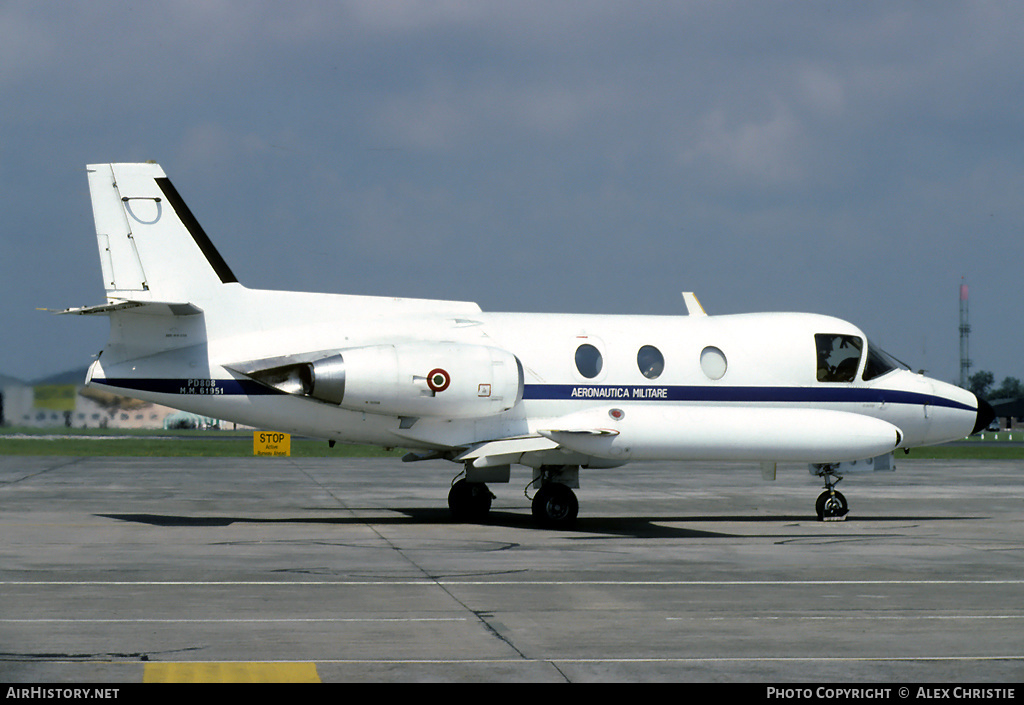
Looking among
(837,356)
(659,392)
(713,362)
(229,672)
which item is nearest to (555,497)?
(659,392)

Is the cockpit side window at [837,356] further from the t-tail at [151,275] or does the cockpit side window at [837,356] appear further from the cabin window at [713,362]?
the t-tail at [151,275]

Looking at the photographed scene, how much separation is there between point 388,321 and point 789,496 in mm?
13052

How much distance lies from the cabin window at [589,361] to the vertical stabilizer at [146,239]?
20.9ft

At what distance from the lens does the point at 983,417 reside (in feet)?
73.9

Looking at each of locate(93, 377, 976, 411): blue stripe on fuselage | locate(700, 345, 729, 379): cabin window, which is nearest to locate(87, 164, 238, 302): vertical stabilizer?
locate(93, 377, 976, 411): blue stripe on fuselage

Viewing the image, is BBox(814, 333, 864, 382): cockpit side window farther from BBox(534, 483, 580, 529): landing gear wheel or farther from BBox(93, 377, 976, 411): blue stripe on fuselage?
BBox(534, 483, 580, 529): landing gear wheel

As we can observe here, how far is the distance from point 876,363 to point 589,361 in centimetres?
597

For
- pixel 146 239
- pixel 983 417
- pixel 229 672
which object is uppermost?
pixel 146 239

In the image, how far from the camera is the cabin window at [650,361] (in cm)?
2045

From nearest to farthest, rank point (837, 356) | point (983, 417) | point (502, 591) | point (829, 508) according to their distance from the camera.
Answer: point (502, 591) → point (829, 508) → point (837, 356) → point (983, 417)

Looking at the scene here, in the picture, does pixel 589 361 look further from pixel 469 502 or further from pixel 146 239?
pixel 146 239

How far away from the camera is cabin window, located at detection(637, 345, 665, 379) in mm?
20453

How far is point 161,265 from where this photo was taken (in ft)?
63.0
